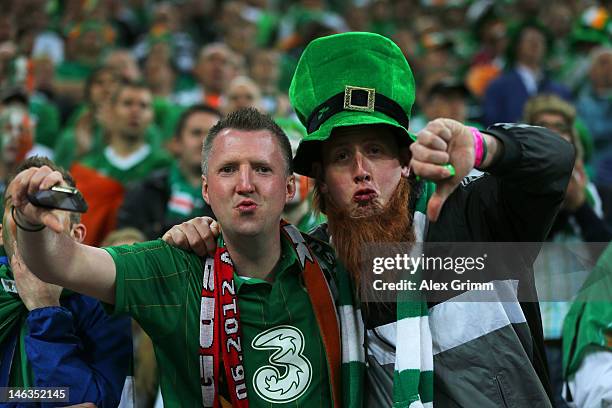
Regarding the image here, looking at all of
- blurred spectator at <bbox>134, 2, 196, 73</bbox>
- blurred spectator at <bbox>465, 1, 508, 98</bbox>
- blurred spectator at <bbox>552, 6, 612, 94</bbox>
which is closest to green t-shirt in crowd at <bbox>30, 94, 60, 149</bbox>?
blurred spectator at <bbox>134, 2, 196, 73</bbox>

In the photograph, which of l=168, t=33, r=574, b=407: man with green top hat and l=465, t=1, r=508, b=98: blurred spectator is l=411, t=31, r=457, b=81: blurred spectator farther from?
l=168, t=33, r=574, b=407: man with green top hat

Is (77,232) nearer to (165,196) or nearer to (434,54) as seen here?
(165,196)

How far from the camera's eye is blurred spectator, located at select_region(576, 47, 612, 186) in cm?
902

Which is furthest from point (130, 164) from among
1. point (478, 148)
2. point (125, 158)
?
point (478, 148)

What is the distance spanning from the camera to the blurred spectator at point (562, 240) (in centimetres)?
471

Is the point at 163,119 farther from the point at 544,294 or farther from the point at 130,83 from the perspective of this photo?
the point at 544,294

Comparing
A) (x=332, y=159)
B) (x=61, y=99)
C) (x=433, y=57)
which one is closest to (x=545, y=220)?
(x=332, y=159)

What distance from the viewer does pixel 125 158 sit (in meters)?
7.31

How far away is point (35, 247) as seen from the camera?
2922mm

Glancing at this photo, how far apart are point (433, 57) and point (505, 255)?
791 centimetres

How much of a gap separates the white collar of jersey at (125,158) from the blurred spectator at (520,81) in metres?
3.44

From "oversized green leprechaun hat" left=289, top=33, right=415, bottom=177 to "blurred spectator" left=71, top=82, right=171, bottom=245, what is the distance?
11.4 feet

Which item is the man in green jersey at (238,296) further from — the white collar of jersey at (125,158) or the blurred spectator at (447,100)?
the blurred spectator at (447,100)

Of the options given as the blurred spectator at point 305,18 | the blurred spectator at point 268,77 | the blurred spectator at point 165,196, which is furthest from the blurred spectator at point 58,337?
the blurred spectator at point 305,18
